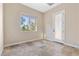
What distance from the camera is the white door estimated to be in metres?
1.64

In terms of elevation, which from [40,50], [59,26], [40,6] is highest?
[40,6]

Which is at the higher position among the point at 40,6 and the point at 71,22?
the point at 40,6

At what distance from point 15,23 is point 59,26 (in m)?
0.65

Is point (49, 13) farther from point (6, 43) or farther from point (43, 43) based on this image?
point (6, 43)

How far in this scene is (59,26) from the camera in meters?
1.65

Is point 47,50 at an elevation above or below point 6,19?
below

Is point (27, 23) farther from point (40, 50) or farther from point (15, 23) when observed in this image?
point (40, 50)

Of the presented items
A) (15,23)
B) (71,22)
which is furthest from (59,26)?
(15,23)

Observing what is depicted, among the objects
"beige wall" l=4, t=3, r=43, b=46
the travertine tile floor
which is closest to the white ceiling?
"beige wall" l=4, t=3, r=43, b=46

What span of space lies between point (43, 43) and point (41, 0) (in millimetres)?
633

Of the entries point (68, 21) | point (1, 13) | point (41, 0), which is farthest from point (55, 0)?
point (1, 13)

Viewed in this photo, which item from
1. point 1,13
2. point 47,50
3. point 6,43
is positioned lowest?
A: point 47,50

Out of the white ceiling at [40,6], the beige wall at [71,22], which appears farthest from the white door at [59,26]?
the white ceiling at [40,6]

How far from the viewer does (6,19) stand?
1574 millimetres
